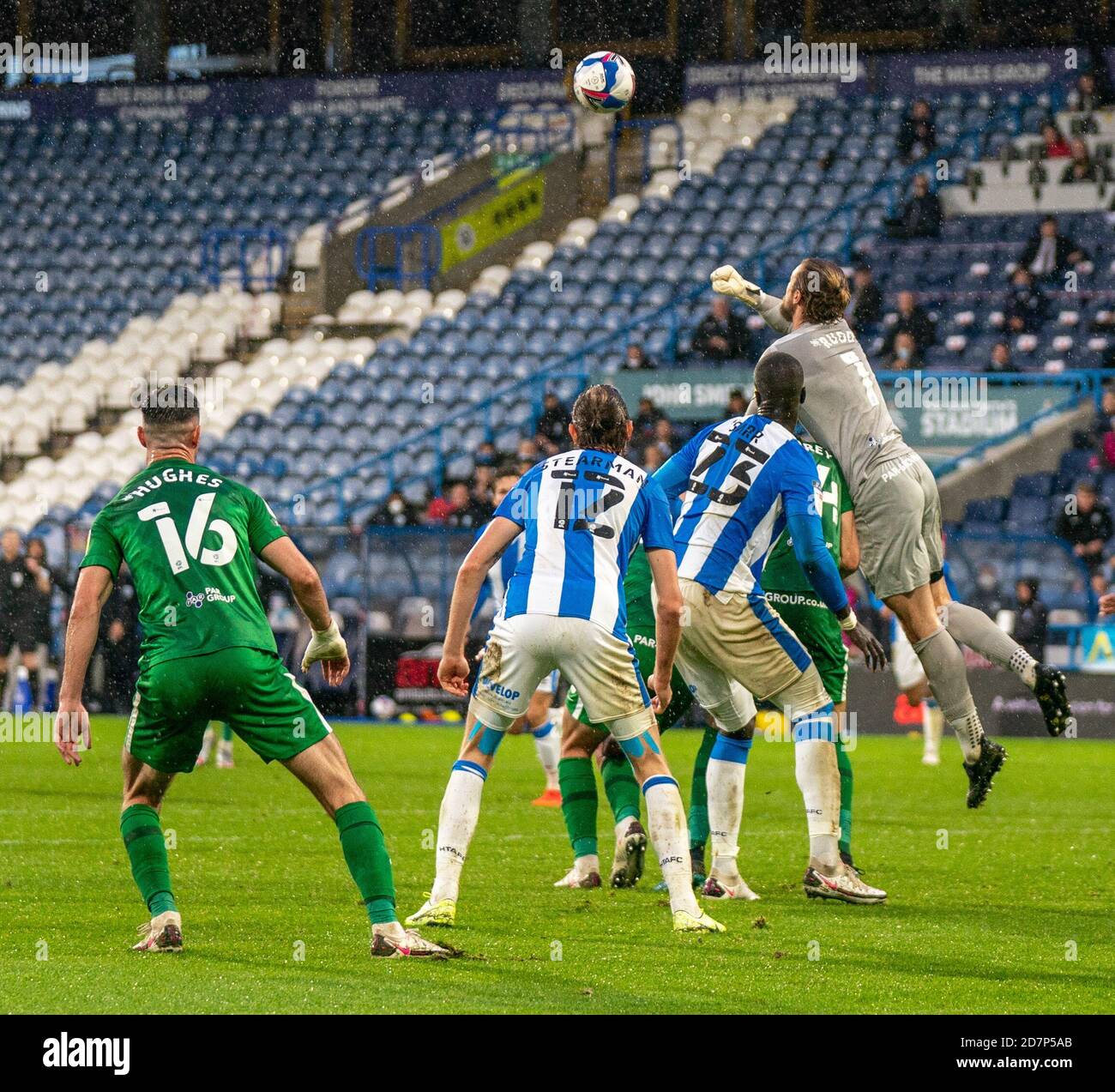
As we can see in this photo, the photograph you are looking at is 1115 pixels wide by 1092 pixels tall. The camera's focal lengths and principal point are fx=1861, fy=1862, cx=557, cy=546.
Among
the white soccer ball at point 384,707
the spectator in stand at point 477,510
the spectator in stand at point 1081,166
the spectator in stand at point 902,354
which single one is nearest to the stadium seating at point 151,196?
the spectator in stand at point 477,510

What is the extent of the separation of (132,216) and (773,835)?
858 inches

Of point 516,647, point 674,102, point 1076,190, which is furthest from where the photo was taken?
point 674,102

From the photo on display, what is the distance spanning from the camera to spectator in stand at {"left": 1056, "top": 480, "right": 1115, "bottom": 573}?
1970 centimetres

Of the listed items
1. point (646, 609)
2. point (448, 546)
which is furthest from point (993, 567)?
point (646, 609)

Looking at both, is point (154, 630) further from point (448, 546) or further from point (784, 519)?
point (448, 546)

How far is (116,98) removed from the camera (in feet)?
102

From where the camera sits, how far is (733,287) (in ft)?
26.0

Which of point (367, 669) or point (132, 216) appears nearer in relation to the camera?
point (367, 669)

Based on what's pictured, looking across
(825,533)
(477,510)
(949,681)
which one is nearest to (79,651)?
(825,533)

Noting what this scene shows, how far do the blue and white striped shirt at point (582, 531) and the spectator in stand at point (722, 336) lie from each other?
51.0 ft

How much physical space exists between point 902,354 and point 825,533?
13.3 m

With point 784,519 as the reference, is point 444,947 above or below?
below

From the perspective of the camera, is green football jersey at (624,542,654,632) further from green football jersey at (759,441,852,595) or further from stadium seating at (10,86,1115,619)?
stadium seating at (10,86,1115,619)

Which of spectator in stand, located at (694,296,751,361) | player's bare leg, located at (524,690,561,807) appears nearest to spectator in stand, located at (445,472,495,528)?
spectator in stand, located at (694,296,751,361)
